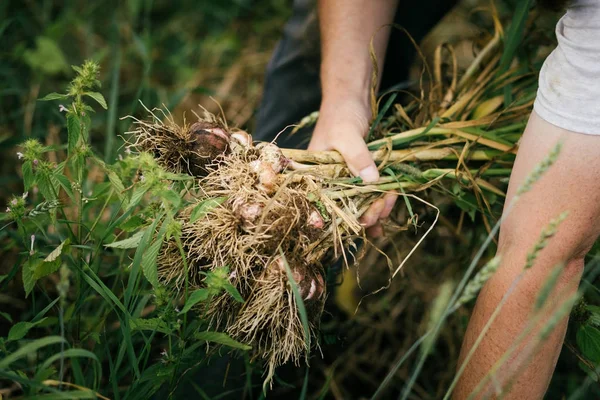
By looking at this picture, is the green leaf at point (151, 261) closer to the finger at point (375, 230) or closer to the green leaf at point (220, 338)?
the green leaf at point (220, 338)

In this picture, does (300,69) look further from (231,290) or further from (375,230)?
(231,290)

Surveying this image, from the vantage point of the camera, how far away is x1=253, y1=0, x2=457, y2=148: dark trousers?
5.35 feet

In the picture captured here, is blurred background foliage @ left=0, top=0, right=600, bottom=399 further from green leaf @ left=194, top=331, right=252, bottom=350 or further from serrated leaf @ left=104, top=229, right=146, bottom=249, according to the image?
serrated leaf @ left=104, top=229, right=146, bottom=249

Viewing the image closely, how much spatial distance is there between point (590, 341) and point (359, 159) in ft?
1.90

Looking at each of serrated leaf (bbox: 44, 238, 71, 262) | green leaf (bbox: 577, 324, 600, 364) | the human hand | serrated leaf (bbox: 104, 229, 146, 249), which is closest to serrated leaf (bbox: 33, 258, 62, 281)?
serrated leaf (bbox: 44, 238, 71, 262)

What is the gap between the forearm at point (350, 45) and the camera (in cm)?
125

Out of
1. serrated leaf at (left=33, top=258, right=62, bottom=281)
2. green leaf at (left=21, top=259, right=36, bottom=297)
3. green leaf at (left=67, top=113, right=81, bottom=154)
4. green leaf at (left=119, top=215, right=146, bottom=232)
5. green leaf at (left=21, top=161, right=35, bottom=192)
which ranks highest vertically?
green leaf at (left=67, top=113, right=81, bottom=154)

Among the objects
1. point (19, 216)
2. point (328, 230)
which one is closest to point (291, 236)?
point (328, 230)

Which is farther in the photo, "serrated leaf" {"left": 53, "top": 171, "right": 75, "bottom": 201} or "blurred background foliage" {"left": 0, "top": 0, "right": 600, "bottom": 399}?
"blurred background foliage" {"left": 0, "top": 0, "right": 600, "bottom": 399}

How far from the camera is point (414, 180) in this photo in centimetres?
114

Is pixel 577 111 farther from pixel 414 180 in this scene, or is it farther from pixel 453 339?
pixel 453 339

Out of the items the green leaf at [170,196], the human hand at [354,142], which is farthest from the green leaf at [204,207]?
the human hand at [354,142]

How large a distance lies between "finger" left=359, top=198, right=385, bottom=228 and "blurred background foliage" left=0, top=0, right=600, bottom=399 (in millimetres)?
213

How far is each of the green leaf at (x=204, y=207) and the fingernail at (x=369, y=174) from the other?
0.33m
